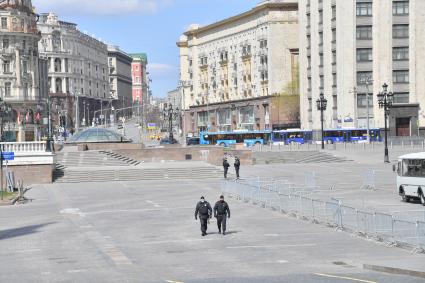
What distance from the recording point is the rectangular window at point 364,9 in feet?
357

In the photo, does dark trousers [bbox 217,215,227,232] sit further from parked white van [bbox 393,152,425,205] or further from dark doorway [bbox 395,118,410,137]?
dark doorway [bbox 395,118,410,137]

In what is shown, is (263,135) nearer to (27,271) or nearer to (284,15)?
(284,15)

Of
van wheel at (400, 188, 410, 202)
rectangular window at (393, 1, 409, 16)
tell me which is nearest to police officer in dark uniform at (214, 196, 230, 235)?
van wheel at (400, 188, 410, 202)

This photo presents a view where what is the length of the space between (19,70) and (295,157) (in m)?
60.1

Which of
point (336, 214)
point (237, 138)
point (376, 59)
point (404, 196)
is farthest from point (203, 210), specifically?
point (237, 138)

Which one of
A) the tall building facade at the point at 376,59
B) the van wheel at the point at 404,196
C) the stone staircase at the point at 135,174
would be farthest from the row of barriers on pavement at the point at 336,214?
the tall building facade at the point at 376,59

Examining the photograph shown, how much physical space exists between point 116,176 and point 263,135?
175 feet

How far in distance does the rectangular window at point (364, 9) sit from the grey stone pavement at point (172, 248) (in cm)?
7193

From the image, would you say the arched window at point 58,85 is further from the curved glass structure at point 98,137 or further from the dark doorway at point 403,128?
the dark doorway at point 403,128

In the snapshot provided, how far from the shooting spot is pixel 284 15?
13488cm

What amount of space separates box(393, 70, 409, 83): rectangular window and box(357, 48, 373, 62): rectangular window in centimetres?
385

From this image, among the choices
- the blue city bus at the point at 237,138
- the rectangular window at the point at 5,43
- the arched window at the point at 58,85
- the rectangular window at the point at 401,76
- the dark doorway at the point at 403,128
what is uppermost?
the rectangular window at the point at 5,43

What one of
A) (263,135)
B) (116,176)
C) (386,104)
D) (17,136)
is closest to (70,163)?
(116,176)

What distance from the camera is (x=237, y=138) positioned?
11819 cm
